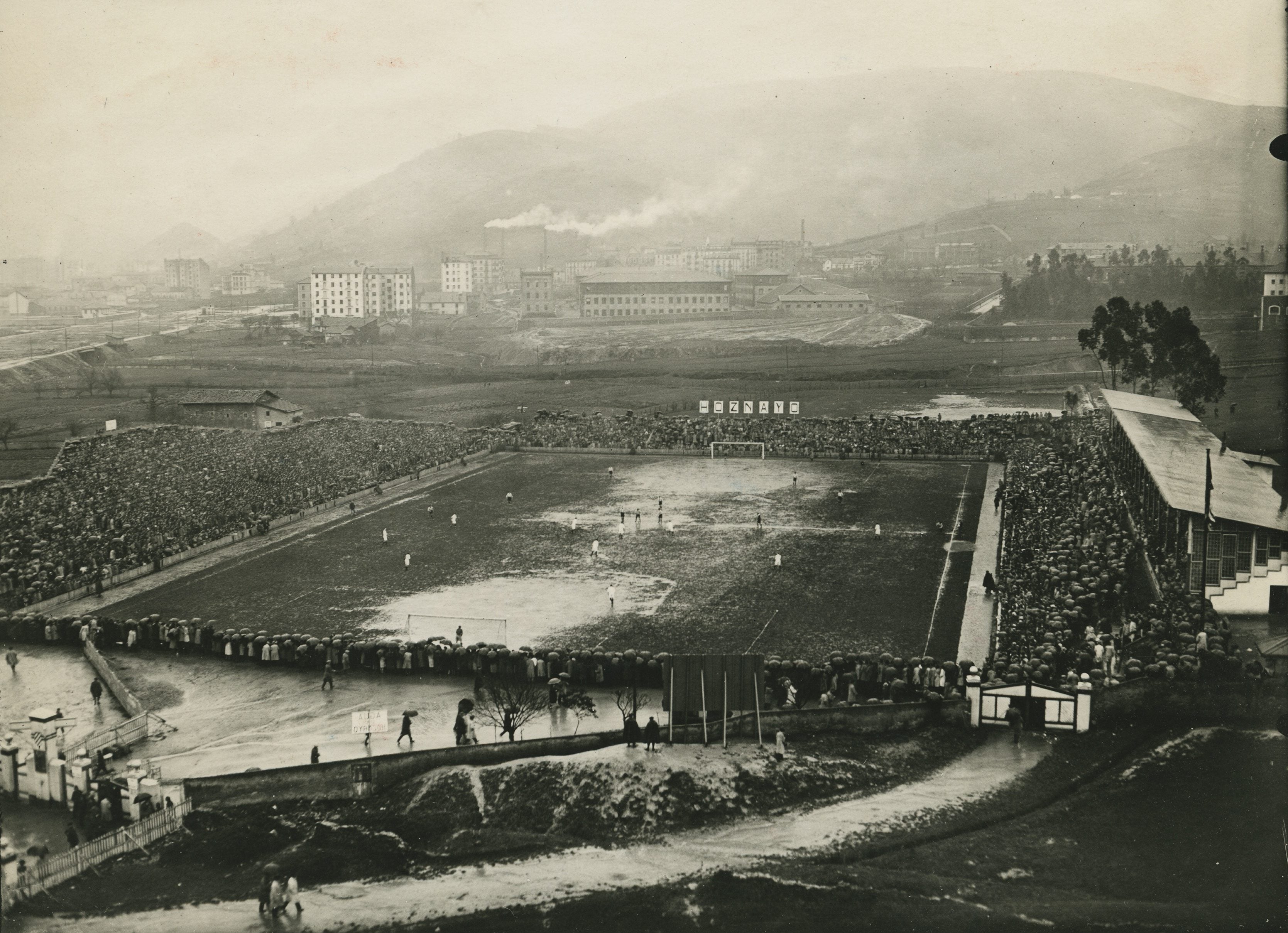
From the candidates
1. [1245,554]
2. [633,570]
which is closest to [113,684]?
[633,570]

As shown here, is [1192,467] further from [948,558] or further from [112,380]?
[112,380]

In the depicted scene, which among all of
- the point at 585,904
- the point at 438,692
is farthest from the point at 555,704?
the point at 585,904

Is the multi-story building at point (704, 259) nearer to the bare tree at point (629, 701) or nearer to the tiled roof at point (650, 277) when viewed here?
the tiled roof at point (650, 277)

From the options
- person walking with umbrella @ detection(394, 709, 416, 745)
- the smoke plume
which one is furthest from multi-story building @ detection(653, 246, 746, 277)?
person walking with umbrella @ detection(394, 709, 416, 745)

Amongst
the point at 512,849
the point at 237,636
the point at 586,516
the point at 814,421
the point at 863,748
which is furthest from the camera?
the point at 814,421

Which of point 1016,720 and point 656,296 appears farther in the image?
point 656,296

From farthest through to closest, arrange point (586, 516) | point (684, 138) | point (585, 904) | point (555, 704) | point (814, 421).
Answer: point (684, 138) → point (814, 421) → point (586, 516) → point (555, 704) → point (585, 904)

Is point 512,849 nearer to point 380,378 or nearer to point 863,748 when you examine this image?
point 863,748
